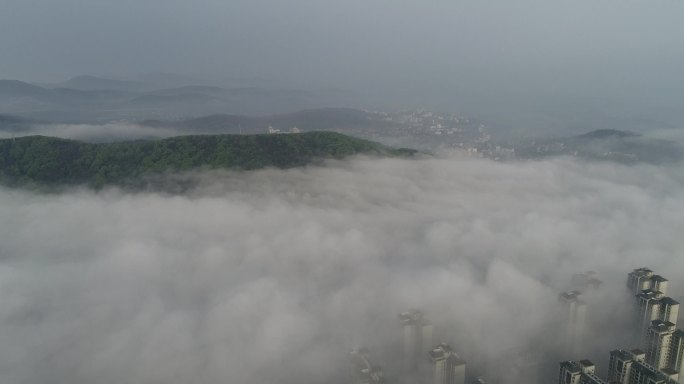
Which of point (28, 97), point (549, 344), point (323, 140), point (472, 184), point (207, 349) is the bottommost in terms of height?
point (549, 344)

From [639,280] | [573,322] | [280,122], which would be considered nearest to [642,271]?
[639,280]

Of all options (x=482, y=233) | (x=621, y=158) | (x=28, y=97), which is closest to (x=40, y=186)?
(x=482, y=233)

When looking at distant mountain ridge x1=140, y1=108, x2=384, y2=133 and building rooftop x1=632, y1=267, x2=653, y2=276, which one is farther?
distant mountain ridge x1=140, y1=108, x2=384, y2=133

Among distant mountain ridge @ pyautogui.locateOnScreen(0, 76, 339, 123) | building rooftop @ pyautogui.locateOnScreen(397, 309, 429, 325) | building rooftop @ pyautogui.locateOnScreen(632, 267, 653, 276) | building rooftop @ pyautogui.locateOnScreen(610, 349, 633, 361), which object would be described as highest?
distant mountain ridge @ pyautogui.locateOnScreen(0, 76, 339, 123)

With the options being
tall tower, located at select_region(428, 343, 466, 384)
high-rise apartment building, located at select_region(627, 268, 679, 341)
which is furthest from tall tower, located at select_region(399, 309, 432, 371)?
high-rise apartment building, located at select_region(627, 268, 679, 341)

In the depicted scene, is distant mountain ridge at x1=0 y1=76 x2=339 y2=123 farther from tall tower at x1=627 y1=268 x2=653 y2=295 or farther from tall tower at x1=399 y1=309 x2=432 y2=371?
tall tower at x1=627 y1=268 x2=653 y2=295

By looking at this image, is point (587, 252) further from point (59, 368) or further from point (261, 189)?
point (59, 368)

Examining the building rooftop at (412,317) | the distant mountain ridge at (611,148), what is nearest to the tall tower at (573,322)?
the building rooftop at (412,317)
